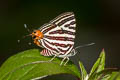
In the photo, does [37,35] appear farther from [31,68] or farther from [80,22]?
[80,22]

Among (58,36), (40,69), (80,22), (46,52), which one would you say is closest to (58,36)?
(58,36)

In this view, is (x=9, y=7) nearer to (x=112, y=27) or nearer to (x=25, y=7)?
(x=25, y=7)

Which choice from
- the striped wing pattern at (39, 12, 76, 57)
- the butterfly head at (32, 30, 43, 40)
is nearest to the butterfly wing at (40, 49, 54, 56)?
the striped wing pattern at (39, 12, 76, 57)

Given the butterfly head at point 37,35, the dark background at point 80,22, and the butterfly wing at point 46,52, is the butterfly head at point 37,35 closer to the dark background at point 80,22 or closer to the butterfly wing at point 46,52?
the butterfly wing at point 46,52

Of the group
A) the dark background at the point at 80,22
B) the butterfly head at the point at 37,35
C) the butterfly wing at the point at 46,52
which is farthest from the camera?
the dark background at the point at 80,22

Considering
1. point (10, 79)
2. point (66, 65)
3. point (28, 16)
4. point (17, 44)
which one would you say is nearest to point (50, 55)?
point (66, 65)

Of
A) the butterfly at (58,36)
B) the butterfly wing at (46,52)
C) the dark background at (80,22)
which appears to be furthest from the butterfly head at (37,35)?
the dark background at (80,22)

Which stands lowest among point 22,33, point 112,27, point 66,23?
point 112,27

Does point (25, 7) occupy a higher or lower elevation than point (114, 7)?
higher
